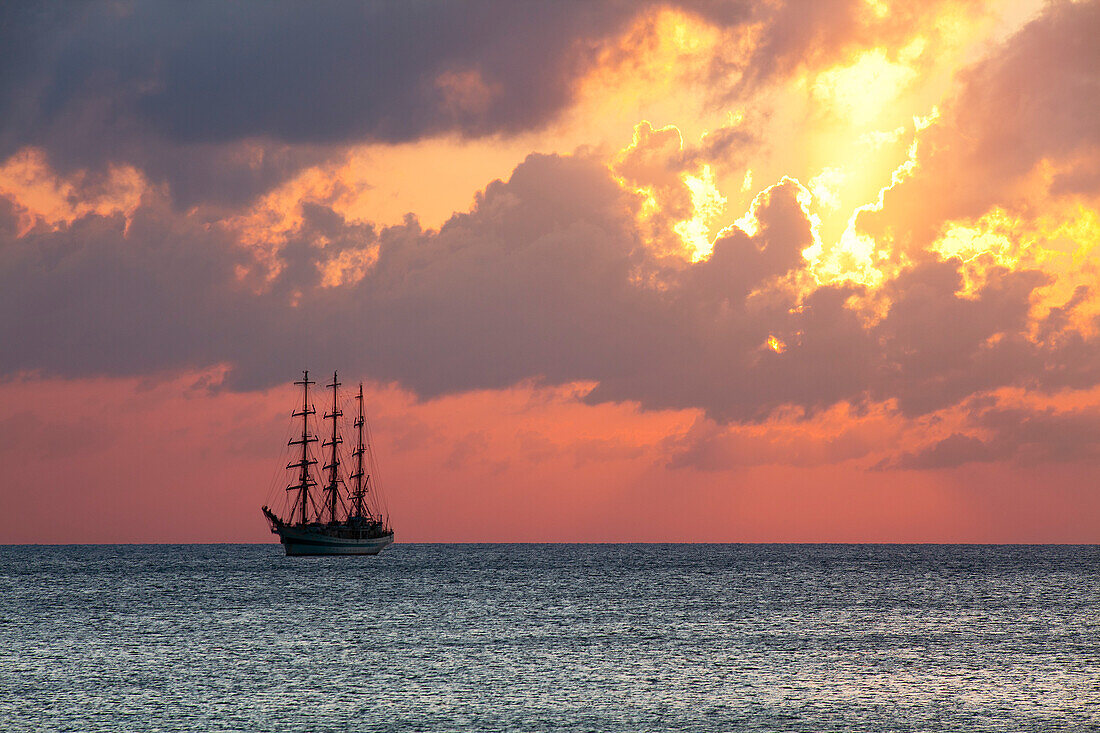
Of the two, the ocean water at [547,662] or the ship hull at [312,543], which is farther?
the ship hull at [312,543]

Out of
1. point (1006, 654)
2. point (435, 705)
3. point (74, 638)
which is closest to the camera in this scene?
point (435, 705)

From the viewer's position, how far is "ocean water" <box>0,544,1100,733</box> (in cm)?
4356

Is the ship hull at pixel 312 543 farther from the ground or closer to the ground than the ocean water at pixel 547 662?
farther from the ground

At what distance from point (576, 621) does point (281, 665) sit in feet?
99.1

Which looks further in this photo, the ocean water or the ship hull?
the ship hull

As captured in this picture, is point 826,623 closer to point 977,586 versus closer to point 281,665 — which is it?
point 281,665

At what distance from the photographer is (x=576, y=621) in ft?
274

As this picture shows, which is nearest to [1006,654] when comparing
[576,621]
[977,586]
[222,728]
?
[576,621]

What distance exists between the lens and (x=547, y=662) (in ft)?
194

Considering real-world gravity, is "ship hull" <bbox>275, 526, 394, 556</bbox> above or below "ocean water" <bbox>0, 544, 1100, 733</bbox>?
above

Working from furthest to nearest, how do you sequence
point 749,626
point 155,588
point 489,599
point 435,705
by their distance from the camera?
point 155,588 → point 489,599 → point 749,626 → point 435,705

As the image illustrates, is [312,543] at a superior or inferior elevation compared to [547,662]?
superior

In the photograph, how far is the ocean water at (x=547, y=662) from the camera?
1715 inches

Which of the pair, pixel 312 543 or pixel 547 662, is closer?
pixel 547 662
